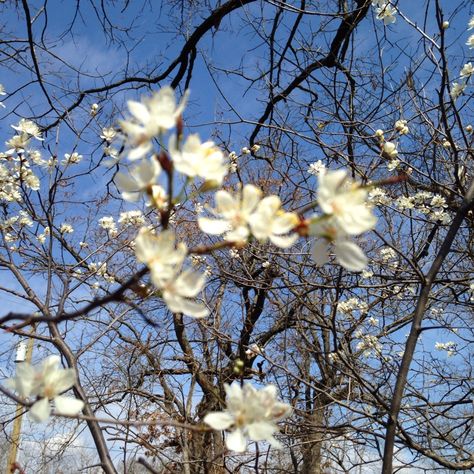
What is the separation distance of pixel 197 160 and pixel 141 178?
9 cm

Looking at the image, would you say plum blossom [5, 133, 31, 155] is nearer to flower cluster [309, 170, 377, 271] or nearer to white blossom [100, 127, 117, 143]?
white blossom [100, 127, 117, 143]

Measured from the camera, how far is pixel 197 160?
2.27 ft

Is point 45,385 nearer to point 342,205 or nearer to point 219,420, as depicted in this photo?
point 219,420

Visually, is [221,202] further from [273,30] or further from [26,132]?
[273,30]

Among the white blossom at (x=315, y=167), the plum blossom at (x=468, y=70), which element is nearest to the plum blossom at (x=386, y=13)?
the plum blossom at (x=468, y=70)

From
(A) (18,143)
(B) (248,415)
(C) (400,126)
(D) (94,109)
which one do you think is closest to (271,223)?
(B) (248,415)

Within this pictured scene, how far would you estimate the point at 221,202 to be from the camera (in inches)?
27.2

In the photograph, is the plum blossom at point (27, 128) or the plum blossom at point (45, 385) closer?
the plum blossom at point (45, 385)

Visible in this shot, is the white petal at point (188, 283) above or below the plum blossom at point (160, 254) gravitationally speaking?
below

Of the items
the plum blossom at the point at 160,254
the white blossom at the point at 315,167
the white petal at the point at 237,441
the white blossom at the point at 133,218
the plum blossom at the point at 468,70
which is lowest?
the white petal at the point at 237,441

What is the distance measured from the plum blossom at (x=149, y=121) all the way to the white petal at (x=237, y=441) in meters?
0.47

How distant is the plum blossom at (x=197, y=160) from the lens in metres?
0.66

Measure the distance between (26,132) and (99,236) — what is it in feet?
13.8

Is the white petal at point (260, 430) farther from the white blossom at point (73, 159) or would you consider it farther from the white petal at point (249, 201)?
the white blossom at point (73, 159)
